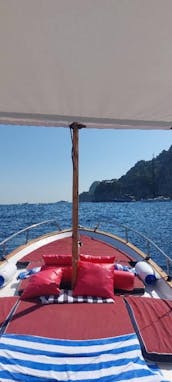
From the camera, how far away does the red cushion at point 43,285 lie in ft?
11.8

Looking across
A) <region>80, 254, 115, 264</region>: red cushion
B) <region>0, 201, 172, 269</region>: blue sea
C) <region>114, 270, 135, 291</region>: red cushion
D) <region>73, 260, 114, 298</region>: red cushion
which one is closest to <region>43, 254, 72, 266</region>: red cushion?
<region>80, 254, 115, 264</region>: red cushion

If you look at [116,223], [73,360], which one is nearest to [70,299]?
[73,360]

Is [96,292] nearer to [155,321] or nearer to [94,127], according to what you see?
[155,321]

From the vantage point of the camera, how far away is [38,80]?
187 cm

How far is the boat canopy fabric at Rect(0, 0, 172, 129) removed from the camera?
3.96ft

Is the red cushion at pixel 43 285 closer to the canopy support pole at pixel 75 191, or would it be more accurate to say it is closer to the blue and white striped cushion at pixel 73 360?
the canopy support pole at pixel 75 191

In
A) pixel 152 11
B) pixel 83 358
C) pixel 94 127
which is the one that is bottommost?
pixel 83 358

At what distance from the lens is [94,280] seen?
148 inches

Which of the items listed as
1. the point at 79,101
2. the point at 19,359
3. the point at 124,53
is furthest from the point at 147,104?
the point at 19,359

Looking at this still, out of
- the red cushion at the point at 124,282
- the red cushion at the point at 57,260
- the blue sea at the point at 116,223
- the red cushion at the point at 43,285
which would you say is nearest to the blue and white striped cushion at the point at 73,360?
the red cushion at the point at 43,285

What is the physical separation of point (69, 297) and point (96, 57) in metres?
2.90

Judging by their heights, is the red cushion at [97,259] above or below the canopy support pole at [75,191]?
below

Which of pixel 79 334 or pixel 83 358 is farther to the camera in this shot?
pixel 79 334

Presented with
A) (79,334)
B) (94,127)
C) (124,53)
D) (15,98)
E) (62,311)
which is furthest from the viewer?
(94,127)
